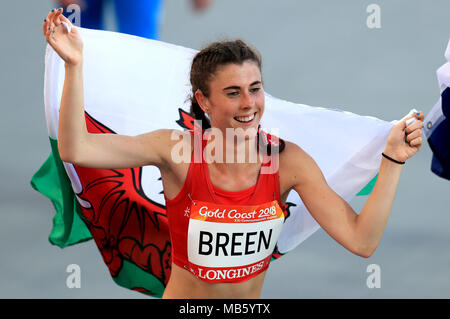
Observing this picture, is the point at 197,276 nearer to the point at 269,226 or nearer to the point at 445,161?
the point at 269,226

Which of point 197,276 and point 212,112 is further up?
point 212,112

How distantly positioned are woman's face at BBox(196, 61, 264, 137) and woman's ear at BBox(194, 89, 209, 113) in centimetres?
7

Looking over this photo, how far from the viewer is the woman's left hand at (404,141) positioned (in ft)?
10.0

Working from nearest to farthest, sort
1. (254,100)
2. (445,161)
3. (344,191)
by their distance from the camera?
(254,100), (445,161), (344,191)

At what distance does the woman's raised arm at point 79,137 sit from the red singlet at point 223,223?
21 cm

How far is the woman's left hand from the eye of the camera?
10.0 ft

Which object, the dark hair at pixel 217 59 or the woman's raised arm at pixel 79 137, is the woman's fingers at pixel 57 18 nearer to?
the woman's raised arm at pixel 79 137

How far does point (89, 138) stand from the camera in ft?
9.47

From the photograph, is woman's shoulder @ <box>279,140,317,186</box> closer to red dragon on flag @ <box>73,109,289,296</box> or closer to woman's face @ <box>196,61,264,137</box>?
woman's face @ <box>196,61,264,137</box>

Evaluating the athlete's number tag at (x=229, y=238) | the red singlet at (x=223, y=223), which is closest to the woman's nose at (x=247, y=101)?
the red singlet at (x=223, y=223)

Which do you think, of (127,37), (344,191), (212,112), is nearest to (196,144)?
(212,112)

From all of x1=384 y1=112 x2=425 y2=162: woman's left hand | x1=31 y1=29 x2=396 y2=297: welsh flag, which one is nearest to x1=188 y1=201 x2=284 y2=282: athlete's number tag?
x1=384 y1=112 x2=425 y2=162: woman's left hand

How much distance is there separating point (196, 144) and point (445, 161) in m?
1.26
